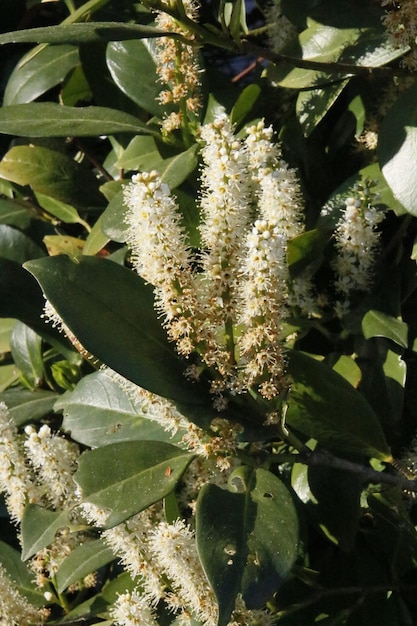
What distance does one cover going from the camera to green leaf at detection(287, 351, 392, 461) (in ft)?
3.57

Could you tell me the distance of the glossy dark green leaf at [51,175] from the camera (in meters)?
1.49

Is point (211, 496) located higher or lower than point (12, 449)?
higher

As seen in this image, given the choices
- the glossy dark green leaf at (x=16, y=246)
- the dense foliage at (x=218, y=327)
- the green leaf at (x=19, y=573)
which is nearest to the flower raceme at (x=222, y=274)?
the dense foliage at (x=218, y=327)

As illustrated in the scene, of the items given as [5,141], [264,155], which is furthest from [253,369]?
[5,141]

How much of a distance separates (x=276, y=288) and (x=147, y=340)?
0.18 meters

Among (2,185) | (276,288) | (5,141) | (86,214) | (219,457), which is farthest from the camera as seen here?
(5,141)

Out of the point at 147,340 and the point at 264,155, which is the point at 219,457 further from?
the point at 264,155

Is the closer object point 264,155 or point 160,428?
point 264,155

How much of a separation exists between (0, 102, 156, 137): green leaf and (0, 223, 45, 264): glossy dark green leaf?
30 cm

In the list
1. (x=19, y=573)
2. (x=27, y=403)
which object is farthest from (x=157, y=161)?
(x=19, y=573)

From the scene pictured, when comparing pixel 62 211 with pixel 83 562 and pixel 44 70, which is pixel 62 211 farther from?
pixel 83 562

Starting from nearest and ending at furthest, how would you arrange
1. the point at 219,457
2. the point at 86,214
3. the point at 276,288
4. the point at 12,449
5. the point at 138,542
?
the point at 276,288 → the point at 219,457 → the point at 138,542 → the point at 12,449 → the point at 86,214

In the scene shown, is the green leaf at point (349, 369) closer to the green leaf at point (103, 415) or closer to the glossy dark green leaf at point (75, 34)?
the green leaf at point (103, 415)

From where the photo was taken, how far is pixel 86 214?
5.22ft
